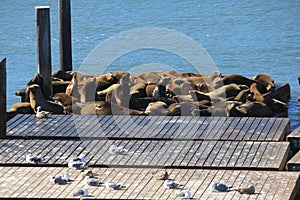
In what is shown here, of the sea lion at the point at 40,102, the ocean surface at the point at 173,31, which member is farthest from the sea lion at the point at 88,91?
the ocean surface at the point at 173,31

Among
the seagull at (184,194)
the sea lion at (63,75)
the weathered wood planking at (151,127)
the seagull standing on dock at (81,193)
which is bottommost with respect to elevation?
the sea lion at (63,75)

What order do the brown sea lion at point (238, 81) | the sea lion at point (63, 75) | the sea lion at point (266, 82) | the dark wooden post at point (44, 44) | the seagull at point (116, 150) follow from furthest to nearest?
the sea lion at point (63, 75) → the sea lion at point (266, 82) → the brown sea lion at point (238, 81) → the dark wooden post at point (44, 44) → the seagull at point (116, 150)

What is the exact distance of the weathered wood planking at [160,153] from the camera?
9.72m

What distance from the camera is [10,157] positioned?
10.0 meters

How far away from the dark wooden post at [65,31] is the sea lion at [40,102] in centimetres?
281

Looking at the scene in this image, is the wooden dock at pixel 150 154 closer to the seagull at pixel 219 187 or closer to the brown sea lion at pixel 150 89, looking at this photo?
the seagull at pixel 219 187

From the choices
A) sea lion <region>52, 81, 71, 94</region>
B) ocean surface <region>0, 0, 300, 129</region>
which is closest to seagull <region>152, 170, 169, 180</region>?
sea lion <region>52, 81, 71, 94</region>

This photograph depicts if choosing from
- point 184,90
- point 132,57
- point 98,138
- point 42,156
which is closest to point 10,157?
point 42,156

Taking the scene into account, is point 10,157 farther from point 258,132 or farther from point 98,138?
point 258,132

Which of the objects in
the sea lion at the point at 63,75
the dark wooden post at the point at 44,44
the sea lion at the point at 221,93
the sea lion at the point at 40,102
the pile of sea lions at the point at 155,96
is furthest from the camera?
the sea lion at the point at 63,75

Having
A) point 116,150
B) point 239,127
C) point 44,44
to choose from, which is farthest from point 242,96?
point 116,150

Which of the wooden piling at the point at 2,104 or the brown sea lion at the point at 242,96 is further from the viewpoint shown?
the brown sea lion at the point at 242,96

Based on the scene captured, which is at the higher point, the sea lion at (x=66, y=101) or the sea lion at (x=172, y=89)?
the sea lion at (x=172, y=89)

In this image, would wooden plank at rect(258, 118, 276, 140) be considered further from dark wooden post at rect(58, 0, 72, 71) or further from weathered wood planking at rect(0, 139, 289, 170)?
dark wooden post at rect(58, 0, 72, 71)
